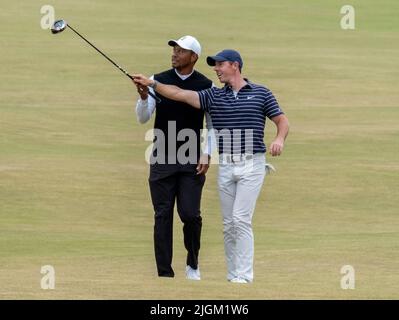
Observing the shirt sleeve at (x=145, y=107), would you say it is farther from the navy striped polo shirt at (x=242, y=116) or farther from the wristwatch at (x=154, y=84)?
the navy striped polo shirt at (x=242, y=116)

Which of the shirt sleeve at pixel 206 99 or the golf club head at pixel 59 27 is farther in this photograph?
the golf club head at pixel 59 27

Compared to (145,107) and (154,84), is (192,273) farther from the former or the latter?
(154,84)

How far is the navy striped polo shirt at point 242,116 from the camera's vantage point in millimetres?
13266

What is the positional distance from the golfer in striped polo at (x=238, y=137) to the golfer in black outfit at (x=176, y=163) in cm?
36

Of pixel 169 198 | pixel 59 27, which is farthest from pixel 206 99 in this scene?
pixel 59 27

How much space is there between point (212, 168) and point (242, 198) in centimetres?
1202

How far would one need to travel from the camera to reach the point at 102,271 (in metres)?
15.0

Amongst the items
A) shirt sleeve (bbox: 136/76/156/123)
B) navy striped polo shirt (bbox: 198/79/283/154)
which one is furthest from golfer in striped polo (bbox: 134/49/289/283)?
shirt sleeve (bbox: 136/76/156/123)

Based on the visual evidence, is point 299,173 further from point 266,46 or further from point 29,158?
point 266,46

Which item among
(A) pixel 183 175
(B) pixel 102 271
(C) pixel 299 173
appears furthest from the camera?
(C) pixel 299 173

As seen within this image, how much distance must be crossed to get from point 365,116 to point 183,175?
1834 cm

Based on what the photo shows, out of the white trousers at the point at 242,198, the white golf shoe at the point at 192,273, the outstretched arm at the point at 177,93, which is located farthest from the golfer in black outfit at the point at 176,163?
the white trousers at the point at 242,198

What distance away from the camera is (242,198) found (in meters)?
13.3

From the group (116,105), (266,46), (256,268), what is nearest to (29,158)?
(116,105)
